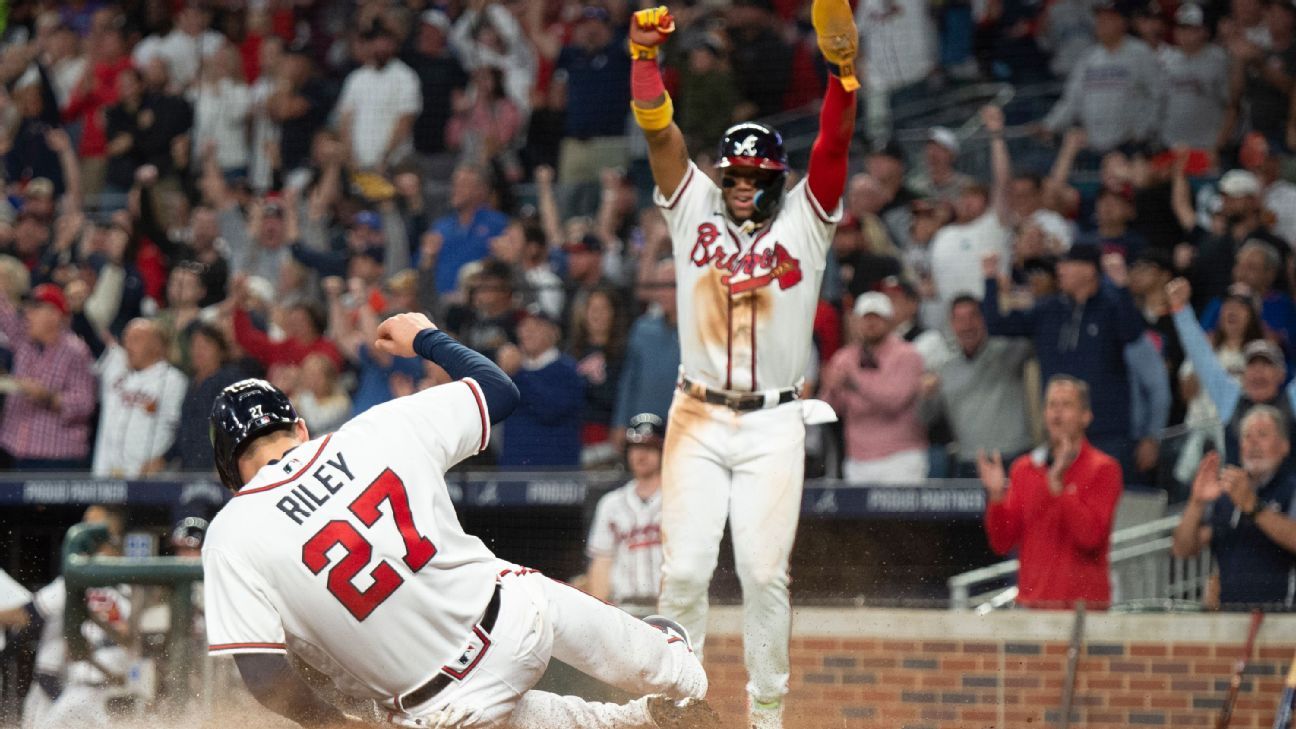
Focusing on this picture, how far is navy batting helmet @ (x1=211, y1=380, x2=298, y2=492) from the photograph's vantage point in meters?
4.81

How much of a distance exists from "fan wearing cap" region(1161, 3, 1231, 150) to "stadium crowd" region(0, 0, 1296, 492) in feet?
0.06

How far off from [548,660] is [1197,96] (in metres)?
7.05

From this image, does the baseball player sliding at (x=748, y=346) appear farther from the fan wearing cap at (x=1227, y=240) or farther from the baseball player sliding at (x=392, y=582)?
the fan wearing cap at (x=1227, y=240)

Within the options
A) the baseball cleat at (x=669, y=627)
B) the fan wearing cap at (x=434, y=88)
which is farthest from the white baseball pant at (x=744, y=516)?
the fan wearing cap at (x=434, y=88)

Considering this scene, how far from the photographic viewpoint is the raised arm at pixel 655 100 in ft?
21.0

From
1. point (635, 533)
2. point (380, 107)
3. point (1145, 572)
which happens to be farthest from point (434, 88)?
point (1145, 572)

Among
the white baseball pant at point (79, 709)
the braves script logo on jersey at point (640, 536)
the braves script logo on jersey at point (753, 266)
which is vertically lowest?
the white baseball pant at point (79, 709)

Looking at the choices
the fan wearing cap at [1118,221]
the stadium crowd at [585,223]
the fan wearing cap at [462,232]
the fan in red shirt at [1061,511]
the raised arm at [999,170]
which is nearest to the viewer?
the fan in red shirt at [1061,511]

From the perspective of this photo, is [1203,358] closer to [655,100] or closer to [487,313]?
[655,100]

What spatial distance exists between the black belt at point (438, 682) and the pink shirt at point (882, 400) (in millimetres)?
4393

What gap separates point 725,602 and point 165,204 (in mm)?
6553

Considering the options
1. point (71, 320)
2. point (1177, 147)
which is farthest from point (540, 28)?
point (1177, 147)

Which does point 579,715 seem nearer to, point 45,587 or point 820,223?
point 820,223

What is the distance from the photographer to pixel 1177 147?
33.7 feet
